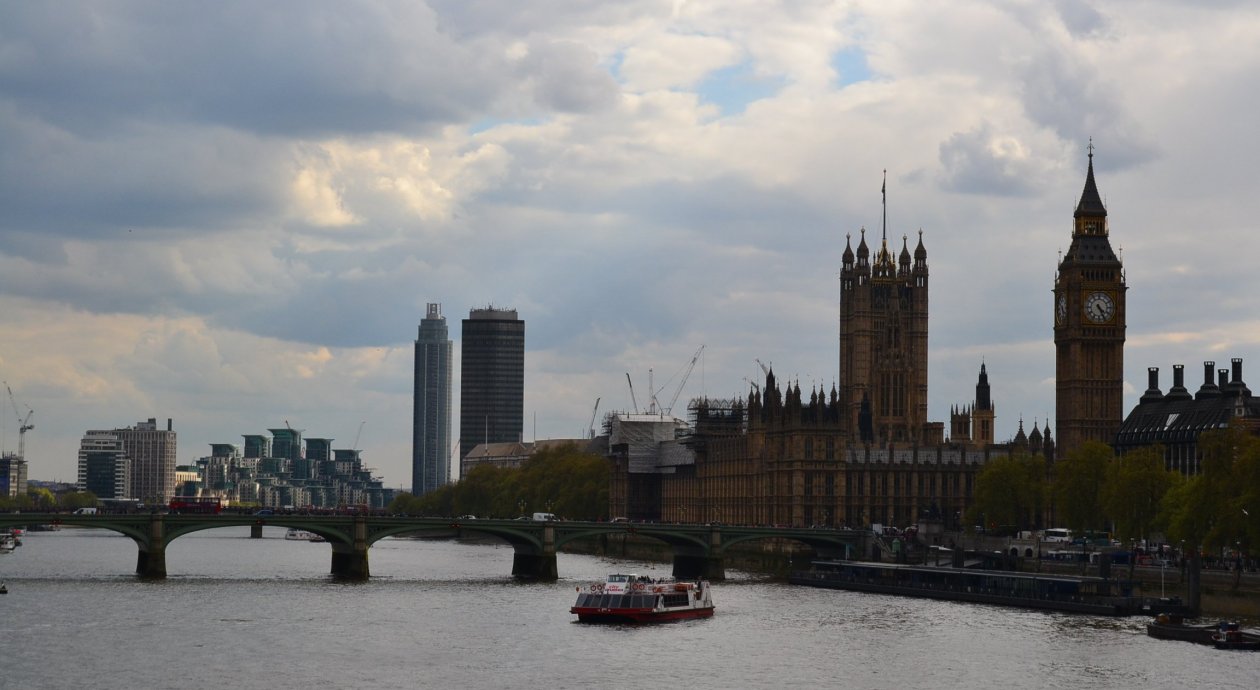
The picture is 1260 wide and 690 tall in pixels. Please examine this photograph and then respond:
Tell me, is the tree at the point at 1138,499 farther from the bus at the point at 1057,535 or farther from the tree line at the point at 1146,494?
the bus at the point at 1057,535

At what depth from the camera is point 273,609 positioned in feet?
427

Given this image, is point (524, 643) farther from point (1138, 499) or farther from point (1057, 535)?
point (1057, 535)

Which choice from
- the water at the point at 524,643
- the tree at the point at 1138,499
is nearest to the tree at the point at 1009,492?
the tree at the point at 1138,499

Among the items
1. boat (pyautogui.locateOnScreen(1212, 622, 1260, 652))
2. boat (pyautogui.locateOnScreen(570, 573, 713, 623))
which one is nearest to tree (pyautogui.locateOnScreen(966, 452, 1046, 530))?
boat (pyautogui.locateOnScreen(570, 573, 713, 623))

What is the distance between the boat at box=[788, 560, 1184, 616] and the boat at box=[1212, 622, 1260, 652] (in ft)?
54.0

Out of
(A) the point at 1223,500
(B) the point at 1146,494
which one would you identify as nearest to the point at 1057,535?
(B) the point at 1146,494

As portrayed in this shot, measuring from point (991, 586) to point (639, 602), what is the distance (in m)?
29.1

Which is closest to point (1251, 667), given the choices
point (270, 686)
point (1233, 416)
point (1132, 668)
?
point (1132, 668)

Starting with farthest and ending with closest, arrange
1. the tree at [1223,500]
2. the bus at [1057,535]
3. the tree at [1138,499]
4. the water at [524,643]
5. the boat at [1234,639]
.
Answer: the bus at [1057,535] → the tree at [1138,499] → the tree at [1223,500] → the boat at [1234,639] → the water at [524,643]

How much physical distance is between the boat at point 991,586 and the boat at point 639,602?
72.9ft

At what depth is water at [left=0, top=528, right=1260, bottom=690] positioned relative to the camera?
320 ft

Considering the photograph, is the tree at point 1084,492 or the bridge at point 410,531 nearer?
the bridge at point 410,531

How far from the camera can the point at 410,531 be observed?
160 meters

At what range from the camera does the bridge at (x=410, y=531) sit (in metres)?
156
